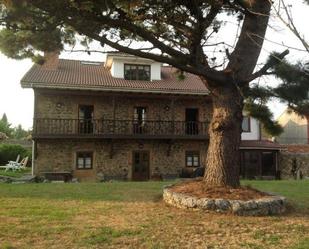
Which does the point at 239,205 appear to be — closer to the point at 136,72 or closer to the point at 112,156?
the point at 112,156

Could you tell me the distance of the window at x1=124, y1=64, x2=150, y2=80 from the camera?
26531 mm

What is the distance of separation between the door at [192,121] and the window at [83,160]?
6159mm

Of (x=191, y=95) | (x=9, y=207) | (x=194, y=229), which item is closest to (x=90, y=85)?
(x=191, y=95)

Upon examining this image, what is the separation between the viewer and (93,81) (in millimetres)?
24625

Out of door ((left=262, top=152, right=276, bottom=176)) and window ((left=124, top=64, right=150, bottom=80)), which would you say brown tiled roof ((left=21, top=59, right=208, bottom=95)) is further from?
door ((left=262, top=152, right=276, bottom=176))

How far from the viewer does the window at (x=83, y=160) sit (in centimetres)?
2409

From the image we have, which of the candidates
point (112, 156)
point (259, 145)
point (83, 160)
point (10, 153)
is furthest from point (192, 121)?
point (10, 153)

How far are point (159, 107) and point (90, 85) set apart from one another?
4.65m

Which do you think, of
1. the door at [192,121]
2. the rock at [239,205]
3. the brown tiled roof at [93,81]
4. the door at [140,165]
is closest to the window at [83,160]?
the door at [140,165]

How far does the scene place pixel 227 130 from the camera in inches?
377

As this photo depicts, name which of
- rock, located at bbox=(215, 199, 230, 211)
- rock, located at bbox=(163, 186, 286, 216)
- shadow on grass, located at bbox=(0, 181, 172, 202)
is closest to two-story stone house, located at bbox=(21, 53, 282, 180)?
shadow on grass, located at bbox=(0, 181, 172, 202)

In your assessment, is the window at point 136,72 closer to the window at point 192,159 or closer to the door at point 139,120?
the door at point 139,120

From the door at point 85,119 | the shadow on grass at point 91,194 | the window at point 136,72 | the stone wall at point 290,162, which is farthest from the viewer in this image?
the stone wall at point 290,162

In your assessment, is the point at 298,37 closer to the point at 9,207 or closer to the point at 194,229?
the point at 194,229
